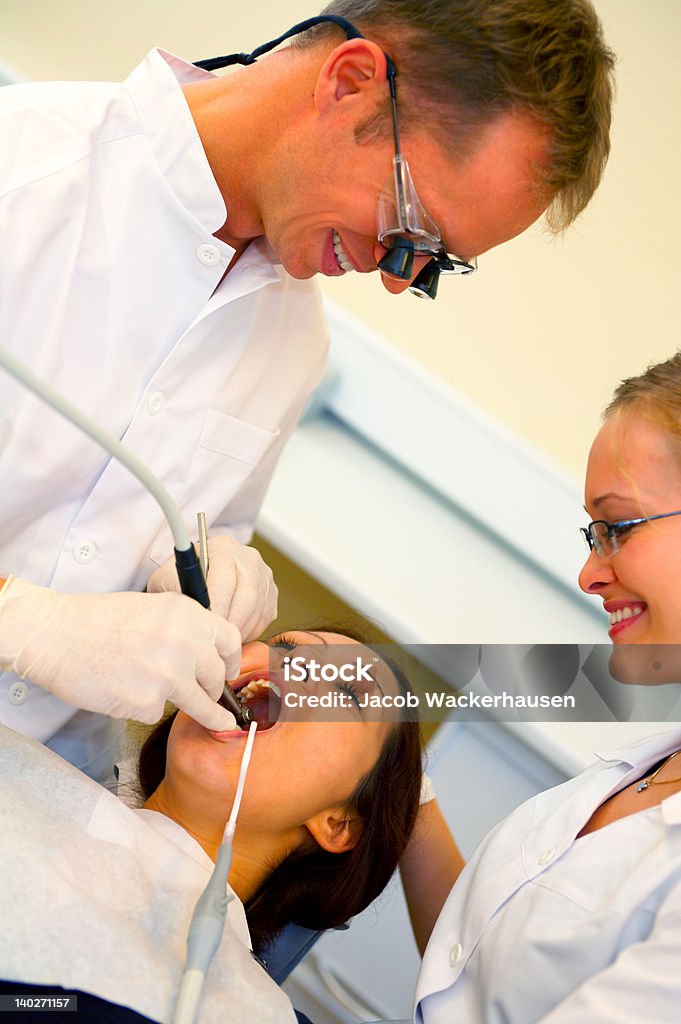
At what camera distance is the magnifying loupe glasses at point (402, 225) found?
44.4 inches

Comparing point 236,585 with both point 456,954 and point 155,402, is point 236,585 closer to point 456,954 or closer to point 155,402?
point 155,402

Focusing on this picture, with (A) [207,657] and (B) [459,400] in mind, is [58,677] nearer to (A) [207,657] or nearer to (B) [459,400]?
(A) [207,657]

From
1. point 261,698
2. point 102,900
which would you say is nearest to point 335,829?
point 261,698

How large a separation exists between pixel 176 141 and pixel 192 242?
130 millimetres

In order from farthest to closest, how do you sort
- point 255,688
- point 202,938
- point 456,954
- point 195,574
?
point 255,688 → point 456,954 → point 195,574 → point 202,938

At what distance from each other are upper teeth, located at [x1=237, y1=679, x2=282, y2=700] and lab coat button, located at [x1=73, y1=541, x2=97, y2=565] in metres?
0.31

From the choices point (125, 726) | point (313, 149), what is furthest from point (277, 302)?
point (125, 726)

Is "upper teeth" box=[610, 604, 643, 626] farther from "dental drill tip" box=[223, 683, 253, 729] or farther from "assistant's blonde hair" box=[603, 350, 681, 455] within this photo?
"dental drill tip" box=[223, 683, 253, 729]

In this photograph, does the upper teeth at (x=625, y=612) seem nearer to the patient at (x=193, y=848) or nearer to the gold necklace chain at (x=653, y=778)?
the gold necklace chain at (x=653, y=778)

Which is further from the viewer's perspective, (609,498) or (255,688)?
(255,688)

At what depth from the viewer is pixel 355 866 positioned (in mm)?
1442

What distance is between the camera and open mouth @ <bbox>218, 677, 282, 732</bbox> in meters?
1.39

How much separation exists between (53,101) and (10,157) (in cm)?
11

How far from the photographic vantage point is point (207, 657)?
1127 mm
